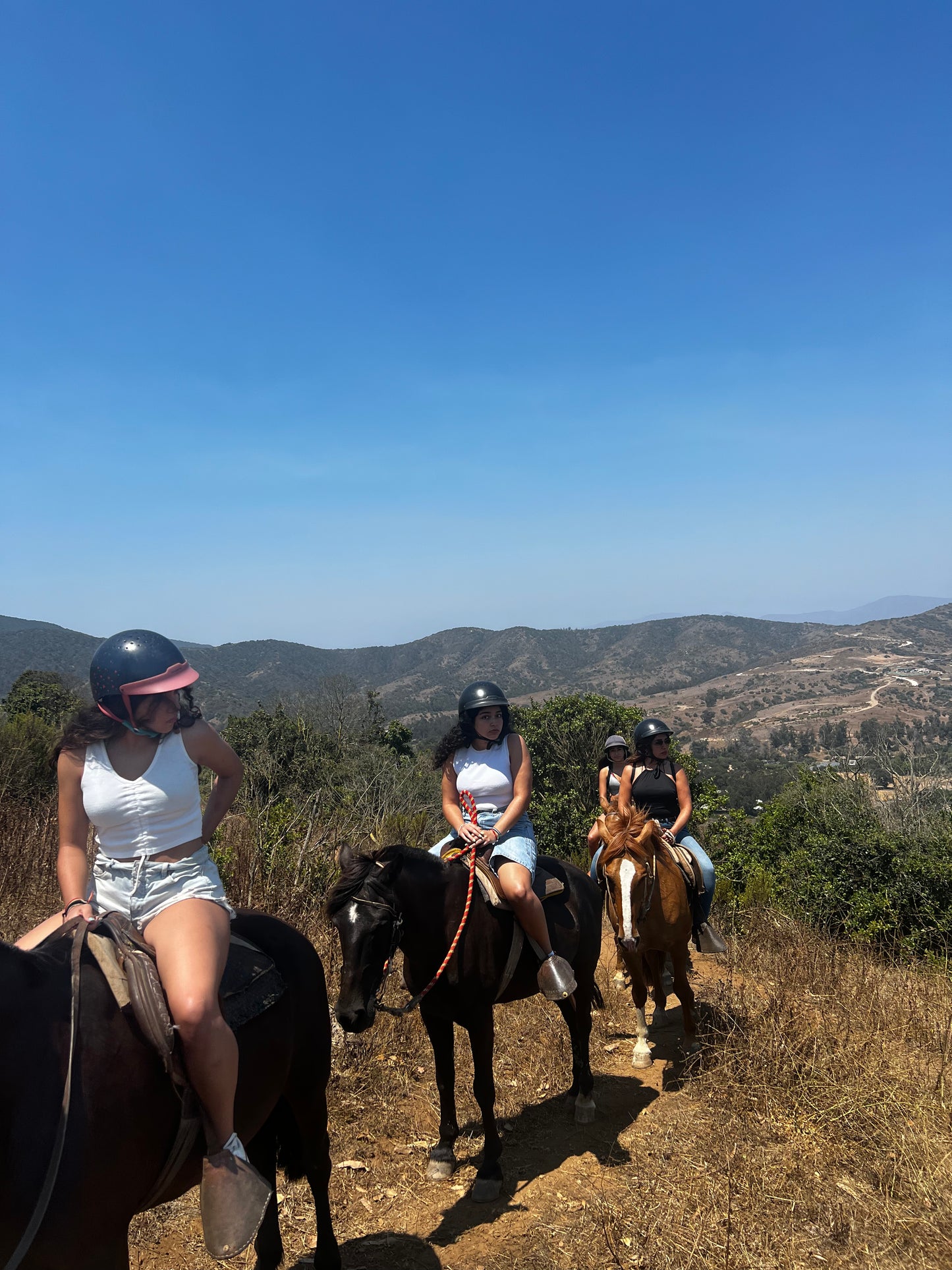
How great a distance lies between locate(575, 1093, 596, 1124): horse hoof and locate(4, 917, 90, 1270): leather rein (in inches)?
163

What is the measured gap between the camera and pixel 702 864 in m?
6.76

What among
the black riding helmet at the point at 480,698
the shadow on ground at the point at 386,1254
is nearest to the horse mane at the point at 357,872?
the black riding helmet at the point at 480,698

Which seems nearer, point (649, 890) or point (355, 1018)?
point (355, 1018)

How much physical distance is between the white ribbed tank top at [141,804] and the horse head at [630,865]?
3811 mm

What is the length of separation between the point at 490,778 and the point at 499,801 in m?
0.19

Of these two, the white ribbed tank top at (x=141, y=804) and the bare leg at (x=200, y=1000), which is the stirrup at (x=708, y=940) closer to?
the bare leg at (x=200, y=1000)

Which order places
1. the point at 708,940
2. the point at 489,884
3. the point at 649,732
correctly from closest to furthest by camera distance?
the point at 489,884, the point at 708,940, the point at 649,732

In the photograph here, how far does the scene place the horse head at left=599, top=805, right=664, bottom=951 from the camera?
5.68 m

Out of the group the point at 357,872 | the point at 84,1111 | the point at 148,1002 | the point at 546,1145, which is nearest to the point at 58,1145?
the point at 84,1111

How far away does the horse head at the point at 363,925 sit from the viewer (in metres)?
3.89

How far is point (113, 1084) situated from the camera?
8.09 ft

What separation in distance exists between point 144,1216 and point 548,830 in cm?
1271

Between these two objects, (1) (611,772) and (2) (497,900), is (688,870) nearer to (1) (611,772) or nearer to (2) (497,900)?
(1) (611,772)

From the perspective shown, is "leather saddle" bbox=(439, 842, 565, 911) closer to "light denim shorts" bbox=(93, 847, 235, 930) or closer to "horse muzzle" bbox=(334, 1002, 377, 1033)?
"horse muzzle" bbox=(334, 1002, 377, 1033)
